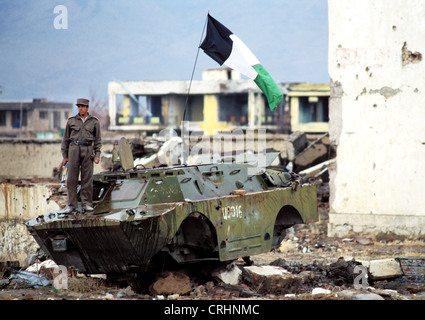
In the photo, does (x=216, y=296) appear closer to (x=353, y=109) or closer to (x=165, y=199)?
(x=165, y=199)

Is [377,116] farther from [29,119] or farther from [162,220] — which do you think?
[29,119]

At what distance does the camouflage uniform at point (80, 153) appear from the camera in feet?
34.5

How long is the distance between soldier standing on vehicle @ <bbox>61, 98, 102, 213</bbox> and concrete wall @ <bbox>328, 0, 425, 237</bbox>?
27.1 ft

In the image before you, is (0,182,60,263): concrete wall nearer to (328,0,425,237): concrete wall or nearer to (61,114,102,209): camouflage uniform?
(61,114,102,209): camouflage uniform

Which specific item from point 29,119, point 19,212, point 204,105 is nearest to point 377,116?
point 19,212

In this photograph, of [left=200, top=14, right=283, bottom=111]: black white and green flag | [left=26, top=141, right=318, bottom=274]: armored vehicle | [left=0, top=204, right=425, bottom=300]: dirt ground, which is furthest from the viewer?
[left=200, top=14, right=283, bottom=111]: black white and green flag

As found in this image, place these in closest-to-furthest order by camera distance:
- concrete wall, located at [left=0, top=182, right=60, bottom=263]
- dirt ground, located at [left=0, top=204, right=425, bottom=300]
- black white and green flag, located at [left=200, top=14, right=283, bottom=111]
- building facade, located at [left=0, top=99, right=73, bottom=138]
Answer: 1. dirt ground, located at [left=0, top=204, right=425, bottom=300]
2. black white and green flag, located at [left=200, top=14, right=283, bottom=111]
3. concrete wall, located at [left=0, top=182, right=60, bottom=263]
4. building facade, located at [left=0, top=99, right=73, bottom=138]

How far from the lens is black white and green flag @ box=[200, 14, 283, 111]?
14.3 m

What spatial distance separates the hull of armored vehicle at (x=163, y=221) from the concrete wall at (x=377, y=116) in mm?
5357

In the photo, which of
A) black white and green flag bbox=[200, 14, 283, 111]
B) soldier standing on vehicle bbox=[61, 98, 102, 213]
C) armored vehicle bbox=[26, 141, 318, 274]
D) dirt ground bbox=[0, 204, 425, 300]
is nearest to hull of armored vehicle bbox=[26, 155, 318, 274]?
armored vehicle bbox=[26, 141, 318, 274]

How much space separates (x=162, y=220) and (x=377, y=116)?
872 cm

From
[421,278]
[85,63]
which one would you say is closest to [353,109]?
[421,278]

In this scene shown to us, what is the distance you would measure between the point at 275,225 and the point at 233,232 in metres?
2.21

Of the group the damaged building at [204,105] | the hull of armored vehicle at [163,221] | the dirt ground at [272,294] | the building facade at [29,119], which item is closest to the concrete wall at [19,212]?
the dirt ground at [272,294]
